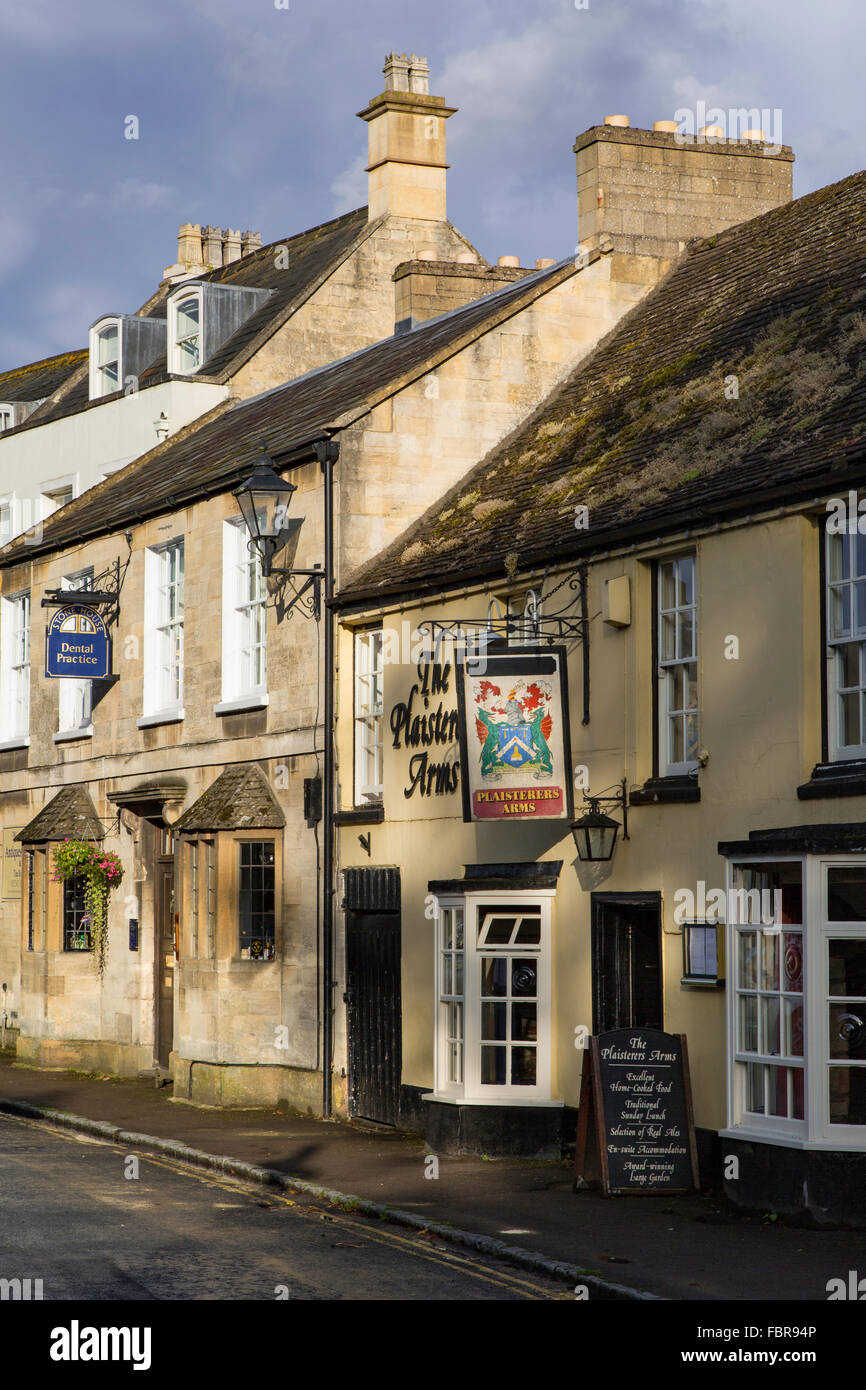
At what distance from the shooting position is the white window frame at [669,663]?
1387 cm

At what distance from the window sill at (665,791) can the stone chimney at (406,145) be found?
16.2 meters

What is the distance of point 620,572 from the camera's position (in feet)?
48.0

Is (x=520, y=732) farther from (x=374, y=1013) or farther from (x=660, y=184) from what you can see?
(x=660, y=184)

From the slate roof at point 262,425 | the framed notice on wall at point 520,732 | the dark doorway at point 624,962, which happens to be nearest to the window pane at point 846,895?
the dark doorway at point 624,962

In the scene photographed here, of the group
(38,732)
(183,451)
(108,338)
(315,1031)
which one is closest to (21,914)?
(38,732)

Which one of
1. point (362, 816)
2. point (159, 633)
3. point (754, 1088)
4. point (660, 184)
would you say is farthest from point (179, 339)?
point (754, 1088)

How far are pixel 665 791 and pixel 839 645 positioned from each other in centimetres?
203

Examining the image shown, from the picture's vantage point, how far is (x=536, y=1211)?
12422 mm

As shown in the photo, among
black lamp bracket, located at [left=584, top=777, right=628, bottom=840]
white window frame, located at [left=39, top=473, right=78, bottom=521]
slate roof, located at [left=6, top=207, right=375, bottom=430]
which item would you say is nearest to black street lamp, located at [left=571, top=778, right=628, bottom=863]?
black lamp bracket, located at [left=584, top=777, right=628, bottom=840]

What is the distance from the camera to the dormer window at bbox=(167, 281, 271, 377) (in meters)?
28.3

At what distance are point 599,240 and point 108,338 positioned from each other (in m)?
12.2

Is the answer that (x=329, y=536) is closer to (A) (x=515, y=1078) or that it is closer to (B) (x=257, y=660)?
(B) (x=257, y=660)

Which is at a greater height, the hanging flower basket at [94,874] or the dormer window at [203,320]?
the dormer window at [203,320]

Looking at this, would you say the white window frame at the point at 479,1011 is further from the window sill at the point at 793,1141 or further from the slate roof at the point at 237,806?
the slate roof at the point at 237,806
